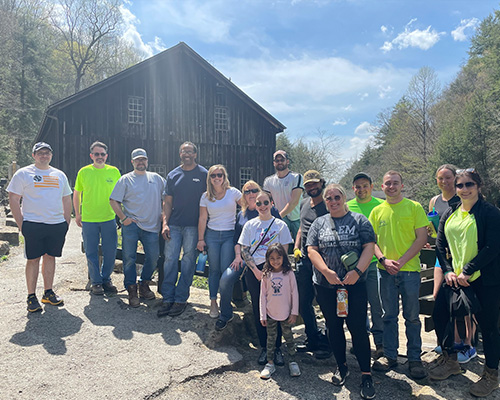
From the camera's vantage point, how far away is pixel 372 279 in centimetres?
384

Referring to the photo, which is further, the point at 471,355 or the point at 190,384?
the point at 471,355

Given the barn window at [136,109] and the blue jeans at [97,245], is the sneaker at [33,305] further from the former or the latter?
the barn window at [136,109]

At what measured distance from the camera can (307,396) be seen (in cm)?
326

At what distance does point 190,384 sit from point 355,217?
2.20 metres

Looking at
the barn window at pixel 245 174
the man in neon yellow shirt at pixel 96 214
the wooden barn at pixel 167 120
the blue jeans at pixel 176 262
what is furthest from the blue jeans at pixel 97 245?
the barn window at pixel 245 174

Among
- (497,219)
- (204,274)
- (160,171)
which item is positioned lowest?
(204,274)

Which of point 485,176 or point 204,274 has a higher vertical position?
point 485,176

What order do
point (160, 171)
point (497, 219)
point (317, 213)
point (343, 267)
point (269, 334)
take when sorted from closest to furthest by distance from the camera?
point (497, 219) < point (343, 267) < point (269, 334) < point (317, 213) < point (160, 171)

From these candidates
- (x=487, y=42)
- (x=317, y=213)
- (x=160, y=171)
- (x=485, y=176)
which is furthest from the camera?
(x=487, y=42)

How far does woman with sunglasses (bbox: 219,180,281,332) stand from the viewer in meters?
4.10

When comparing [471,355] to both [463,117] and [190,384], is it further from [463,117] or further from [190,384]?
[463,117]

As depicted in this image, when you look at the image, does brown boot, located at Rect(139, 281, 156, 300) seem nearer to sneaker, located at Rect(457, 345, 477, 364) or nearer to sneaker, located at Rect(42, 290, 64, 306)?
sneaker, located at Rect(42, 290, 64, 306)

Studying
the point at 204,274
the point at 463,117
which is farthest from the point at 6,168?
the point at 463,117

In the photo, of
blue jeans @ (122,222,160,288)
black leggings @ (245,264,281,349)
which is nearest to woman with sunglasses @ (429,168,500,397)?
black leggings @ (245,264,281,349)
